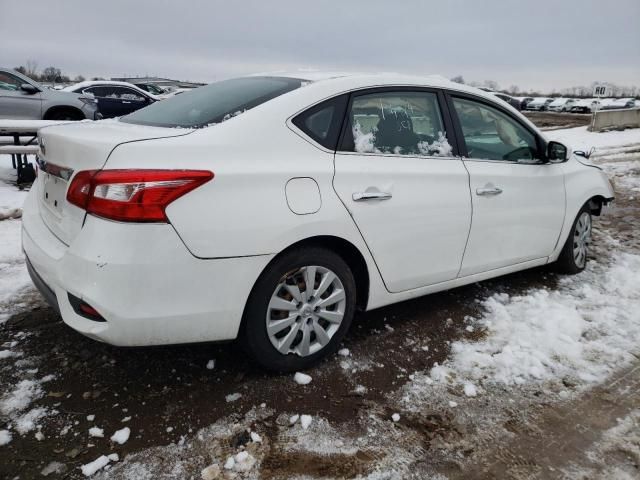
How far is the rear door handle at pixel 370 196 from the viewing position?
2.74 metres

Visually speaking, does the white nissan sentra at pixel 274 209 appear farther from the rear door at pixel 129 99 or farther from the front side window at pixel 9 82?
the rear door at pixel 129 99

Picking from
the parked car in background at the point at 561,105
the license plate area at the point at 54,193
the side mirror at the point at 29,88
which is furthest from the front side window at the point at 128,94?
the parked car in background at the point at 561,105

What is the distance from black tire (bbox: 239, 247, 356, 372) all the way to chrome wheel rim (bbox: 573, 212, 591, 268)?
2.58 metres

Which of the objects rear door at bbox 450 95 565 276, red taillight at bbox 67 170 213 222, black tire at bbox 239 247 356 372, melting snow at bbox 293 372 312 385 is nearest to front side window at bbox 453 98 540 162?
rear door at bbox 450 95 565 276

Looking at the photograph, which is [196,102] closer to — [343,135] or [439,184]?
[343,135]

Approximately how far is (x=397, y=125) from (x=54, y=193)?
77.3 inches

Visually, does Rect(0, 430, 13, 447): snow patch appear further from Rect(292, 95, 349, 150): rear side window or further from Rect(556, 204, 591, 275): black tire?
Rect(556, 204, 591, 275): black tire

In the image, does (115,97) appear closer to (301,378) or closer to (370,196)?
(370,196)

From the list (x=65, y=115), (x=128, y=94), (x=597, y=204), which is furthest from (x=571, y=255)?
(x=128, y=94)

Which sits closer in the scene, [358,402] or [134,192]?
[134,192]

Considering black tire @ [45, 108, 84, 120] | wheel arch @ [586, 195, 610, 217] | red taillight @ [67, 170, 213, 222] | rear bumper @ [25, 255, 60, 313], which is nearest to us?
red taillight @ [67, 170, 213, 222]

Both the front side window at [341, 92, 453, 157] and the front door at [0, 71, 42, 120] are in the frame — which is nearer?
the front side window at [341, 92, 453, 157]

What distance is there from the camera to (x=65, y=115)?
11.2 meters

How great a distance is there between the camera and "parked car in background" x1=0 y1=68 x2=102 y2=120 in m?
10.4
